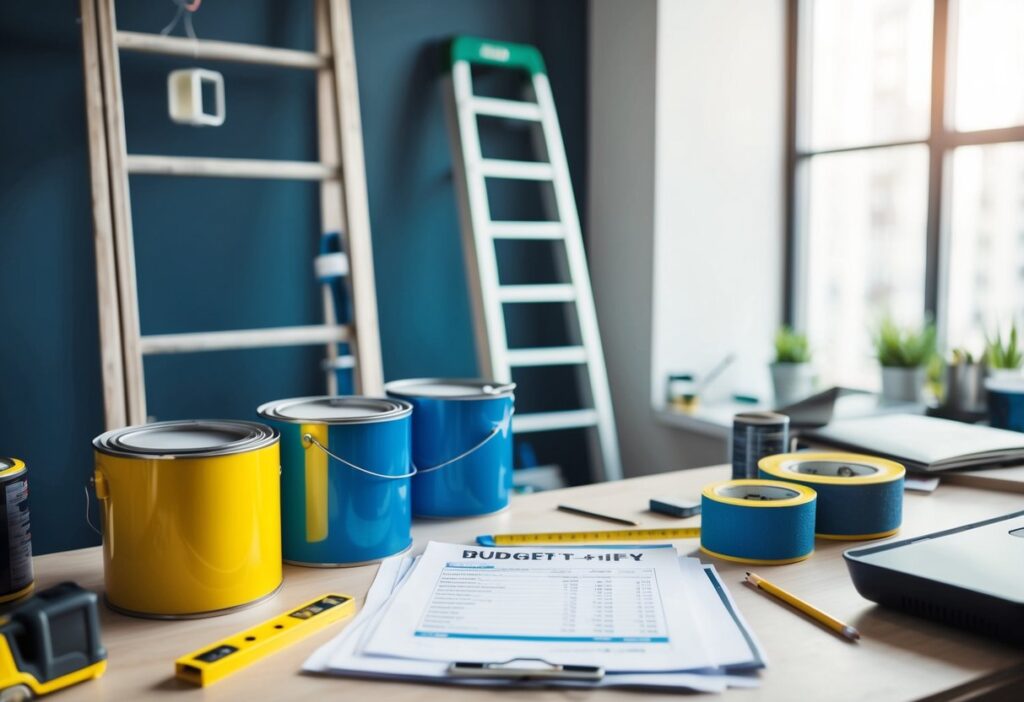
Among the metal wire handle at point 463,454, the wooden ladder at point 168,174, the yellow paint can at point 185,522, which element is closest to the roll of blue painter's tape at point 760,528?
the metal wire handle at point 463,454

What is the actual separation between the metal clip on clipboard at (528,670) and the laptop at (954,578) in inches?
13.4

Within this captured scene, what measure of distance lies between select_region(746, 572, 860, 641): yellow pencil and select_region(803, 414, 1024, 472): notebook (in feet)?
1.74

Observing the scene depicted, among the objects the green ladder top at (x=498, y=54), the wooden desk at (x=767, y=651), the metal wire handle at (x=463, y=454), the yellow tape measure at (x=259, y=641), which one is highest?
the green ladder top at (x=498, y=54)

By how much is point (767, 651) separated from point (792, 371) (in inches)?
78.0

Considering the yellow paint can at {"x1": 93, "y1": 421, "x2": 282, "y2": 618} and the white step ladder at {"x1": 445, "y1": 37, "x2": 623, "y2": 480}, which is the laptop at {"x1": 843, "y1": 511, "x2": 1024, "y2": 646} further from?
the white step ladder at {"x1": 445, "y1": 37, "x2": 623, "y2": 480}

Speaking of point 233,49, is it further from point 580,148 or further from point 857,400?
point 857,400

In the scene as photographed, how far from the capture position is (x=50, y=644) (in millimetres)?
736

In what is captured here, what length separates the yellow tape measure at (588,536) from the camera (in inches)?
44.5

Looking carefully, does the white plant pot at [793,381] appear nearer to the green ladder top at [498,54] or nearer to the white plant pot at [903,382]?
the white plant pot at [903,382]

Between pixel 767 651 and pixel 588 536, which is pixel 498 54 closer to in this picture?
pixel 588 536

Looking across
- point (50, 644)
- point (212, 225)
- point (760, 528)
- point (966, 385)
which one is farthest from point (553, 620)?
point (212, 225)

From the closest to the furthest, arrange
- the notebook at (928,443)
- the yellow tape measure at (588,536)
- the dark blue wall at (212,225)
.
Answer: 1. the yellow tape measure at (588,536)
2. the notebook at (928,443)
3. the dark blue wall at (212,225)

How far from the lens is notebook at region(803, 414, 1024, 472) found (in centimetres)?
141

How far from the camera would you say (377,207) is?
2.69 m
